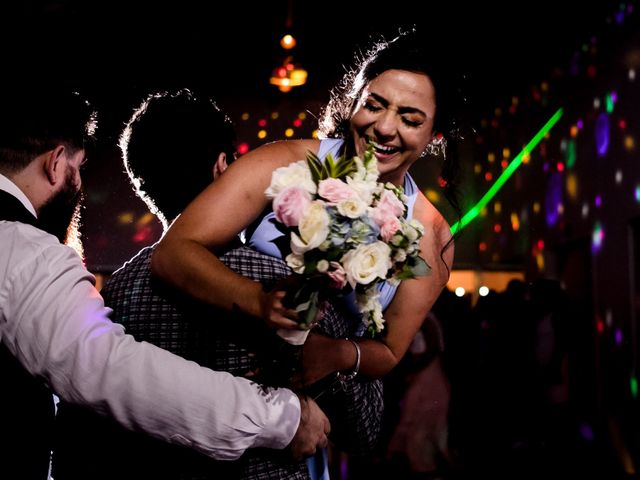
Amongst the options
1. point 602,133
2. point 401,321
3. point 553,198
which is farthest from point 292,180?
point 553,198

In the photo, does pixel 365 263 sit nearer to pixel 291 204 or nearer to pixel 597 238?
pixel 291 204

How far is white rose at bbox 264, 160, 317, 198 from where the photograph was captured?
1.24 m

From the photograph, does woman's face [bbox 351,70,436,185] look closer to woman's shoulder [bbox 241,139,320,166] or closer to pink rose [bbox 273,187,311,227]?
woman's shoulder [bbox 241,139,320,166]

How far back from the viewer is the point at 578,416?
209 inches

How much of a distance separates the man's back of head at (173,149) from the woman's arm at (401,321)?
0.60m

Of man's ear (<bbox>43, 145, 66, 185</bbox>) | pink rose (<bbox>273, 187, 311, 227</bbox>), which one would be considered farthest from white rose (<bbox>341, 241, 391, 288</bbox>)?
man's ear (<bbox>43, 145, 66, 185</bbox>)

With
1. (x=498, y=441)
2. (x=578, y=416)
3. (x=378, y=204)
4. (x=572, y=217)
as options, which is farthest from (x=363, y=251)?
(x=572, y=217)

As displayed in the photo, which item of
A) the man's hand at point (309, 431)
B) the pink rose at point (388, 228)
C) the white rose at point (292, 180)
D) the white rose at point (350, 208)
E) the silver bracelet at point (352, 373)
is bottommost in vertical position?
the man's hand at point (309, 431)

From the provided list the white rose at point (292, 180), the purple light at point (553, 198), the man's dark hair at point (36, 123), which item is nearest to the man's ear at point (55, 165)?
the man's dark hair at point (36, 123)

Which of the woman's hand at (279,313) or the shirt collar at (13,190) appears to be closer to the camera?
the woman's hand at (279,313)

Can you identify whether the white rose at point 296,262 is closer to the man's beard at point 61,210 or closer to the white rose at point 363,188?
the white rose at point 363,188

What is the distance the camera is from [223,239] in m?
1.52

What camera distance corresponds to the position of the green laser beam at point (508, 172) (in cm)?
682

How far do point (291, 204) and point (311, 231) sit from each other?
0.07 m
